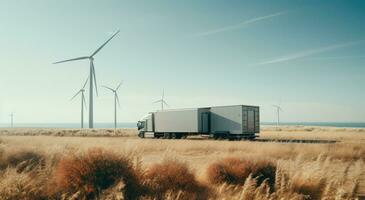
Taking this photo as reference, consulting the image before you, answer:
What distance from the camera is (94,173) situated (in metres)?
8.09

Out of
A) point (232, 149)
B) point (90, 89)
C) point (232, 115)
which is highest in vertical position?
point (90, 89)

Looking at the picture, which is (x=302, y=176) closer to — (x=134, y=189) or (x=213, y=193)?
(x=213, y=193)

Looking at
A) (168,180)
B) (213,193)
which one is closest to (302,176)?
(213,193)

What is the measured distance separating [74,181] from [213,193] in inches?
A: 135

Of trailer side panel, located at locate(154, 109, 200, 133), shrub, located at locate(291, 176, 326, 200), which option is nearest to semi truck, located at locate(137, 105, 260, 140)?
trailer side panel, located at locate(154, 109, 200, 133)

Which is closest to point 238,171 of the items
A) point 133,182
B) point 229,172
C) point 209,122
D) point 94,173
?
point 229,172

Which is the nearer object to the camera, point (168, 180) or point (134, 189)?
point (134, 189)

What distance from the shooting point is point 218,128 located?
113ft

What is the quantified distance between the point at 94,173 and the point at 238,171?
4335 millimetres

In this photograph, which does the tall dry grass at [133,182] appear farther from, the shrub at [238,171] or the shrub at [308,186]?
the shrub at [238,171]

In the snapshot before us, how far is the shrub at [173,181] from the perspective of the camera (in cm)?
832

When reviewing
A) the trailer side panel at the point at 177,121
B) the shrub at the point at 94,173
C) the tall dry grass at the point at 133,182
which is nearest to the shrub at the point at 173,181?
the tall dry grass at the point at 133,182

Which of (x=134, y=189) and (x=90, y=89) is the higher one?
(x=90, y=89)

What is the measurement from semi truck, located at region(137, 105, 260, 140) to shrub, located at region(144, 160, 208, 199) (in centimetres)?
2344
